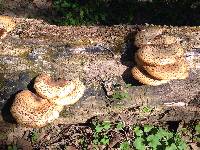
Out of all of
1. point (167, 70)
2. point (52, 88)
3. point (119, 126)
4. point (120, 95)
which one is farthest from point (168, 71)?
point (52, 88)

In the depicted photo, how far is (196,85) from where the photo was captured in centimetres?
578

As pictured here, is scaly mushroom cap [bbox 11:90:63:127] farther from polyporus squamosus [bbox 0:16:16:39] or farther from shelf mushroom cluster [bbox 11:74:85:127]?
polyporus squamosus [bbox 0:16:16:39]

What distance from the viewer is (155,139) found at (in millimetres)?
6254

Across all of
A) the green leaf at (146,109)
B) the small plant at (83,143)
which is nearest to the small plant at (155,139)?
the green leaf at (146,109)

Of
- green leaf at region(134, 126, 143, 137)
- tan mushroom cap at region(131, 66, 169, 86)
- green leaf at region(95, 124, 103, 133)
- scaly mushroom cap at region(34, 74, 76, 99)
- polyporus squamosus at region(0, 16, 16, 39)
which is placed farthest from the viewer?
green leaf at region(134, 126, 143, 137)

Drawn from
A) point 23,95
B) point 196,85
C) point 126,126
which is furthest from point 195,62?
point 23,95

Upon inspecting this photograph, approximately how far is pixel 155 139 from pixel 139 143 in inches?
12.5

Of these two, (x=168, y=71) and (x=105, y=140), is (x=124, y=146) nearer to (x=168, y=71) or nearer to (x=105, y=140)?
(x=105, y=140)

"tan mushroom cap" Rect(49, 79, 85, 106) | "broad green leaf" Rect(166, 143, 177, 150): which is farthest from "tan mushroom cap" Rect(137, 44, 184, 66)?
"broad green leaf" Rect(166, 143, 177, 150)

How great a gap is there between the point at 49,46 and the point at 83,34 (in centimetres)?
65

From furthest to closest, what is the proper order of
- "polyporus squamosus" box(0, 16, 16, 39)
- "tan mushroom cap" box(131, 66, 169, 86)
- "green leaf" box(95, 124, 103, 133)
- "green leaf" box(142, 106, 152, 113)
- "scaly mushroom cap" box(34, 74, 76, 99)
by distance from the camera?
"green leaf" box(95, 124, 103, 133) → "green leaf" box(142, 106, 152, 113) → "polyporus squamosus" box(0, 16, 16, 39) → "tan mushroom cap" box(131, 66, 169, 86) → "scaly mushroom cap" box(34, 74, 76, 99)

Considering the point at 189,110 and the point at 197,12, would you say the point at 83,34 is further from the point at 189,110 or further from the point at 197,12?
the point at 197,12

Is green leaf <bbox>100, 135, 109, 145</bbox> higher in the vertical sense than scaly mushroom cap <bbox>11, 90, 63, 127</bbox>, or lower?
lower

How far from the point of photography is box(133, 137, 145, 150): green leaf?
6.17 metres
